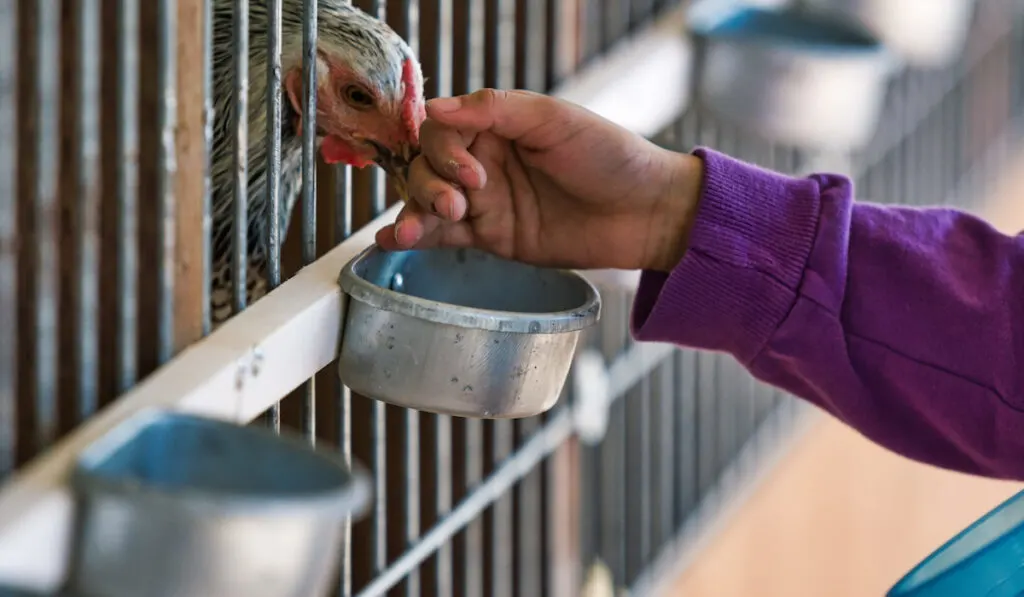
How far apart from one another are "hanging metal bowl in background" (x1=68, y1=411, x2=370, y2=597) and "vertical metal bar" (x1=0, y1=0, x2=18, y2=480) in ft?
0.24

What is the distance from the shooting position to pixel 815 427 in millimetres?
2082

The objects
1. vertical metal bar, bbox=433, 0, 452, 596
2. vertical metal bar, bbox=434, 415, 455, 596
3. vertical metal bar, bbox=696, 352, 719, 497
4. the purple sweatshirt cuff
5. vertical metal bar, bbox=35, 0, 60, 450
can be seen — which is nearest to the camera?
vertical metal bar, bbox=35, 0, 60, 450

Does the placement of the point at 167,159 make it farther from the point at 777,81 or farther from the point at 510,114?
the point at 777,81

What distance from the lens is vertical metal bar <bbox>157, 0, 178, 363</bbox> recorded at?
0.60m

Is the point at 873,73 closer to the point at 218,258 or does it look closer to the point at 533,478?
the point at 533,478

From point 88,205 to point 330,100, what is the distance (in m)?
0.32

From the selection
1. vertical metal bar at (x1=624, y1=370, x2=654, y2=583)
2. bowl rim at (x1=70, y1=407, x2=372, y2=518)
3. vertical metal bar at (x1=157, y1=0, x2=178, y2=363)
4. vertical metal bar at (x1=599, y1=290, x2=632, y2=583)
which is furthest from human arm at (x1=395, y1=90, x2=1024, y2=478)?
vertical metal bar at (x1=624, y1=370, x2=654, y2=583)

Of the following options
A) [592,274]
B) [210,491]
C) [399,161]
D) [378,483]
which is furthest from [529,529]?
[210,491]

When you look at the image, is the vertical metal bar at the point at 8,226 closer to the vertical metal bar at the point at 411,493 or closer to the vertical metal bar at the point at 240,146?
the vertical metal bar at the point at 240,146

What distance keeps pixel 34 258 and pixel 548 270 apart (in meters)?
0.33

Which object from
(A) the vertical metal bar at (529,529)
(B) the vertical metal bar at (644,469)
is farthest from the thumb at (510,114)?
(B) the vertical metal bar at (644,469)

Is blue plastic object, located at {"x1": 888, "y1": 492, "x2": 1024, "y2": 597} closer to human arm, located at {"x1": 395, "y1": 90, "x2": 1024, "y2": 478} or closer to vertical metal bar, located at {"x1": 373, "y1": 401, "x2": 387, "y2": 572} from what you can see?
human arm, located at {"x1": 395, "y1": 90, "x2": 1024, "y2": 478}

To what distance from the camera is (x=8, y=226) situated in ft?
1.75

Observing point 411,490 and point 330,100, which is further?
point 411,490
